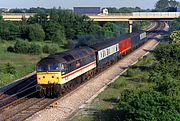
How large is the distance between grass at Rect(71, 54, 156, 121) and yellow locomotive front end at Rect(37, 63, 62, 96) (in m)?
2.85

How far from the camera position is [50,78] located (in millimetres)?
28609

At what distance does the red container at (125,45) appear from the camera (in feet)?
171

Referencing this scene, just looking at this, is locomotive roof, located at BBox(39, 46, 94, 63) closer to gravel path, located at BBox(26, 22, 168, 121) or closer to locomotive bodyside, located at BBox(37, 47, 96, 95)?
locomotive bodyside, located at BBox(37, 47, 96, 95)

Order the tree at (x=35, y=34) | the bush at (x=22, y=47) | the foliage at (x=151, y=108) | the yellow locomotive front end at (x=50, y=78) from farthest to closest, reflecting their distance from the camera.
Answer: the tree at (x=35, y=34) < the bush at (x=22, y=47) < the yellow locomotive front end at (x=50, y=78) < the foliage at (x=151, y=108)

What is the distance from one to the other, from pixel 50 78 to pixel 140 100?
10181mm

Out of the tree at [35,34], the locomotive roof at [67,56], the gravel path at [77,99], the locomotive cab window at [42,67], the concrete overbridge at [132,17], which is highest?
the concrete overbridge at [132,17]

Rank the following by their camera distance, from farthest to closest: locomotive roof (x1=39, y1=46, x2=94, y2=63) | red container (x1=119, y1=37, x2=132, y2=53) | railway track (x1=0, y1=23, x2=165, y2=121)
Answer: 1. red container (x1=119, y1=37, x2=132, y2=53)
2. locomotive roof (x1=39, y1=46, x2=94, y2=63)
3. railway track (x1=0, y1=23, x2=165, y2=121)

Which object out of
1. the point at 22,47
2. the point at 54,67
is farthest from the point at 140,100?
the point at 22,47

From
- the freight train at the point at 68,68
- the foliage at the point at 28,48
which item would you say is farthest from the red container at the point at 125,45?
the foliage at the point at 28,48

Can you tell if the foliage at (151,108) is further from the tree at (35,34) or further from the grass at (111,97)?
the tree at (35,34)

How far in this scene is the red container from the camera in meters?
52.0

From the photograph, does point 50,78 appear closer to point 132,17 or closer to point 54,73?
point 54,73

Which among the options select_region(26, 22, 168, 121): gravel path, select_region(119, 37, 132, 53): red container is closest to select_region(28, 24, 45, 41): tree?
select_region(119, 37, 132, 53): red container

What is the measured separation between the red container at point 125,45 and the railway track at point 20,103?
66.7 ft
